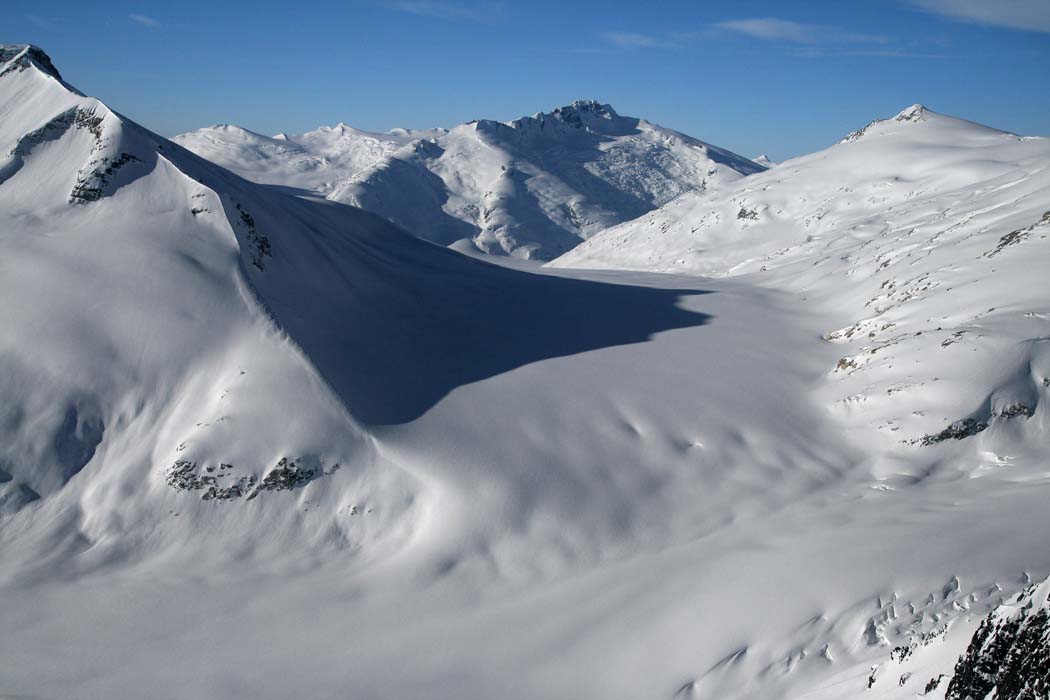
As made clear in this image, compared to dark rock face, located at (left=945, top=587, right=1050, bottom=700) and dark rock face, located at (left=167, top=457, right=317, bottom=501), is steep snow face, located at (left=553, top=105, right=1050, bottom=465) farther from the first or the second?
dark rock face, located at (left=167, top=457, right=317, bottom=501)

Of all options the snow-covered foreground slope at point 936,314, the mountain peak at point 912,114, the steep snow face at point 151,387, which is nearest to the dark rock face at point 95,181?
the steep snow face at point 151,387

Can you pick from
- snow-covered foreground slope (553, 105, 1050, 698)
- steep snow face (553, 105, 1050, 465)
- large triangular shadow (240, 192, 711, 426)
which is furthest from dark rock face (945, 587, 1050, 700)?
large triangular shadow (240, 192, 711, 426)

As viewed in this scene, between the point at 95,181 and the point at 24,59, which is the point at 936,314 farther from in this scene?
the point at 24,59

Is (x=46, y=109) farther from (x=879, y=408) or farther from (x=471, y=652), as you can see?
(x=879, y=408)

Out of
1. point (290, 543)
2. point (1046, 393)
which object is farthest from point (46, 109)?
point (1046, 393)

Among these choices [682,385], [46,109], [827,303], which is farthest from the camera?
[827,303]

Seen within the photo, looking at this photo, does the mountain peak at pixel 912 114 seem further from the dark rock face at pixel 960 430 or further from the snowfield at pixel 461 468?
the dark rock face at pixel 960 430
